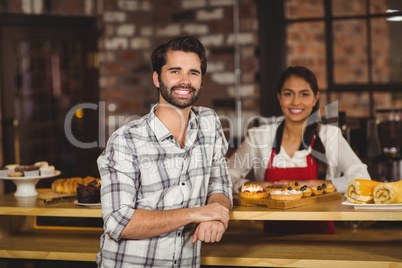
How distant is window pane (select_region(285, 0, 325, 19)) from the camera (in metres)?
3.87

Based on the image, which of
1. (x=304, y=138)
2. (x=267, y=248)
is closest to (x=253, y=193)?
(x=267, y=248)

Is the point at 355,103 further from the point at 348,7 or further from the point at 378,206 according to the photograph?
the point at 378,206

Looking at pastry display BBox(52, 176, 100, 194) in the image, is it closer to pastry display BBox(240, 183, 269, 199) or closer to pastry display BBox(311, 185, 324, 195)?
pastry display BBox(240, 183, 269, 199)

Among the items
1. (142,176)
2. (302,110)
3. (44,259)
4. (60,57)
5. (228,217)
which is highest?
(60,57)

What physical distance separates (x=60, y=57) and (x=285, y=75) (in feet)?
8.14

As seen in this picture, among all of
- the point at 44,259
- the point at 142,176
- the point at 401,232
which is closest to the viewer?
the point at 142,176

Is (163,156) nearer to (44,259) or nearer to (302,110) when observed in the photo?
(44,259)

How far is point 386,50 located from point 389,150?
805 millimetres

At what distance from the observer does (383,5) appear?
3.70 meters

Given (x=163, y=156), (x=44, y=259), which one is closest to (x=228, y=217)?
(x=163, y=156)

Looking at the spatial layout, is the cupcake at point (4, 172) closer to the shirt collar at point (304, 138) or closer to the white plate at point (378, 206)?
the shirt collar at point (304, 138)

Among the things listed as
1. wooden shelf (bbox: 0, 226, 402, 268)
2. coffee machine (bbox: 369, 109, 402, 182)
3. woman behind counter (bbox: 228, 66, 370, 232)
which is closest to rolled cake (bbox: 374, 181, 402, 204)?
wooden shelf (bbox: 0, 226, 402, 268)

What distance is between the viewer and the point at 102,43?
170 inches

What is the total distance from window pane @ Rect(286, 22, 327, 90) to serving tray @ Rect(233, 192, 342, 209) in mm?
1703
